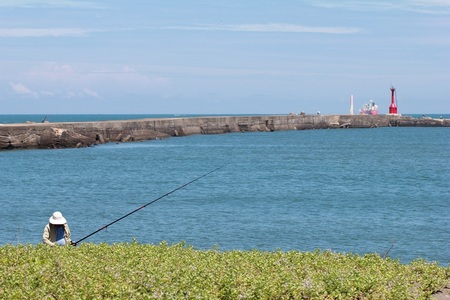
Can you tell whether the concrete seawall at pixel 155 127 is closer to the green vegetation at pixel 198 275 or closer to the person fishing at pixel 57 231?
the person fishing at pixel 57 231

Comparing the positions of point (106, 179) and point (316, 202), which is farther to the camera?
point (106, 179)

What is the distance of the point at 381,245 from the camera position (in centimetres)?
2233

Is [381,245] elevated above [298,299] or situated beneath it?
situated beneath

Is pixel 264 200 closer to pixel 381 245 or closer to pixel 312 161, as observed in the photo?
pixel 381 245

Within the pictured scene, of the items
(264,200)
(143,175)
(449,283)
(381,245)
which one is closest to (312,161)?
(143,175)

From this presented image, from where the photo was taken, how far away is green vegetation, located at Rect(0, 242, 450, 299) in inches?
399

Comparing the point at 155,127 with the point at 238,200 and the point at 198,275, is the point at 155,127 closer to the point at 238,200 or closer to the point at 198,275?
the point at 238,200

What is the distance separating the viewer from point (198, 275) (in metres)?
10.8

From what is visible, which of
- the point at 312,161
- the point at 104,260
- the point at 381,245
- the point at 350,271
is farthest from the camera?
the point at 312,161

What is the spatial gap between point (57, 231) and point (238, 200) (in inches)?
756

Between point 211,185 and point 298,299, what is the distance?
99.5 feet

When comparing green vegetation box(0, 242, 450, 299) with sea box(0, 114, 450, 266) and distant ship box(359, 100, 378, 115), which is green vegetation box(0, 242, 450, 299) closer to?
sea box(0, 114, 450, 266)

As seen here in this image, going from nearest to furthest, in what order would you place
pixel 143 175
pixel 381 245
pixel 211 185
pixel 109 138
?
pixel 381 245 < pixel 211 185 < pixel 143 175 < pixel 109 138

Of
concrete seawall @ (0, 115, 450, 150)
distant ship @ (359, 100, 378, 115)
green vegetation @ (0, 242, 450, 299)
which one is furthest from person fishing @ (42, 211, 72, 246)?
distant ship @ (359, 100, 378, 115)
